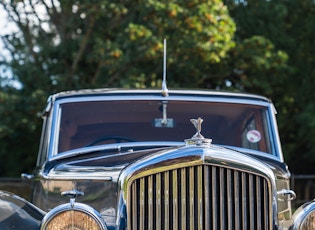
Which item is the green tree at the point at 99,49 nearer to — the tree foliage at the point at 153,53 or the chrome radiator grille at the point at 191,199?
the tree foliage at the point at 153,53

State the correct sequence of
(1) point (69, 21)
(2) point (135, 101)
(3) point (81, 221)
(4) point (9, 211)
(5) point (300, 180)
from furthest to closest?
(5) point (300, 180) < (1) point (69, 21) < (2) point (135, 101) < (4) point (9, 211) < (3) point (81, 221)

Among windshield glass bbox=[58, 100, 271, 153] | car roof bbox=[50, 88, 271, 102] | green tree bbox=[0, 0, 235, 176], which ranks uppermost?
green tree bbox=[0, 0, 235, 176]

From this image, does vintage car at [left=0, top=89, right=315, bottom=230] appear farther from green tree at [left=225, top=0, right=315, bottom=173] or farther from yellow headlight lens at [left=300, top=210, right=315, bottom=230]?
green tree at [left=225, top=0, right=315, bottom=173]

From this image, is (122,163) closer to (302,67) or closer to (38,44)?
(38,44)

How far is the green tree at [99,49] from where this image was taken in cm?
1365

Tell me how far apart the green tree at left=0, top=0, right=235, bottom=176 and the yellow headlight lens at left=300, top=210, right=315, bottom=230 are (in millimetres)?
9634

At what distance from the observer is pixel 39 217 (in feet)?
13.6

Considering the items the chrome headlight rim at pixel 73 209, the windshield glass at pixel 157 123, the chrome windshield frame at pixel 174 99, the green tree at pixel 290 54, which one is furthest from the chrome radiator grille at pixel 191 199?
the green tree at pixel 290 54

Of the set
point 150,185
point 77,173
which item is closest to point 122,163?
point 77,173

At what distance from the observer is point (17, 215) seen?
4.06 m

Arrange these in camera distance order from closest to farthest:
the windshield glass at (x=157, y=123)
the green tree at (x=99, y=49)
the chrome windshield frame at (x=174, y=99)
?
the windshield glass at (x=157, y=123), the chrome windshield frame at (x=174, y=99), the green tree at (x=99, y=49)

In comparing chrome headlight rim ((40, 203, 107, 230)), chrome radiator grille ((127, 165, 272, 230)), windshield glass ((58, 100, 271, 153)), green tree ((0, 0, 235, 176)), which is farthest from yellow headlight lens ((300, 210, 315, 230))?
green tree ((0, 0, 235, 176))

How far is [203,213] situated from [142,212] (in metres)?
0.33

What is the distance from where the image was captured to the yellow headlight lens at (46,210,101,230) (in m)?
3.72
